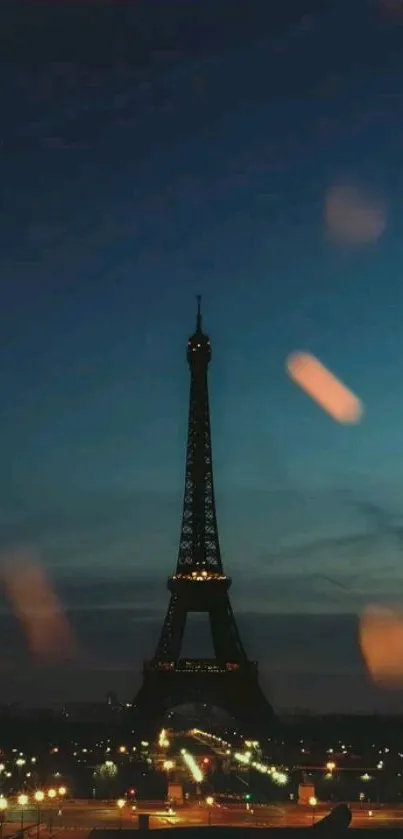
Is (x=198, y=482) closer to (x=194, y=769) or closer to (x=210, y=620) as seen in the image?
(x=210, y=620)

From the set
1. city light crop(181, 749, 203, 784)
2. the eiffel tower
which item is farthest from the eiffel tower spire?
city light crop(181, 749, 203, 784)

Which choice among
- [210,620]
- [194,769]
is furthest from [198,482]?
[194,769]

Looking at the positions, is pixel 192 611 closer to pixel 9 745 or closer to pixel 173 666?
pixel 173 666

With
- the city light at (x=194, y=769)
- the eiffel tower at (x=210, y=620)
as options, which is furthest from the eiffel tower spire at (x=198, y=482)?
the city light at (x=194, y=769)

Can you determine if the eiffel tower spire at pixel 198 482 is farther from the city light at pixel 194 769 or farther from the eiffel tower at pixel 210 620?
the city light at pixel 194 769

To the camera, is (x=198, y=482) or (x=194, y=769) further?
(x=198, y=482)

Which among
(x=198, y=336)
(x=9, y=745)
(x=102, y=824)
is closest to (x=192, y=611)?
(x=198, y=336)

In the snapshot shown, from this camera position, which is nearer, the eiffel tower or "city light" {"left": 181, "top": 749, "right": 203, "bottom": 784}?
"city light" {"left": 181, "top": 749, "right": 203, "bottom": 784}

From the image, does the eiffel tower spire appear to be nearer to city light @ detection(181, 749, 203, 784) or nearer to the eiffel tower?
the eiffel tower
